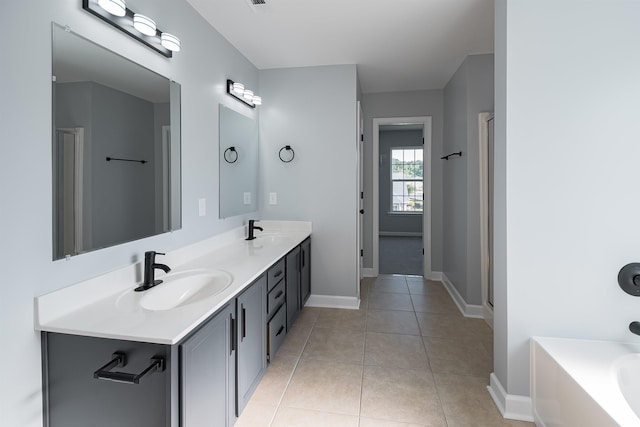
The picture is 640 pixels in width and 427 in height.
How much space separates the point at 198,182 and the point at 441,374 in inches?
84.1

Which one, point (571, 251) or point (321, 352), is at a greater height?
point (571, 251)

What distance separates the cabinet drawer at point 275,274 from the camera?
2.04 meters

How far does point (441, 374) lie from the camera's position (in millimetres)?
2150

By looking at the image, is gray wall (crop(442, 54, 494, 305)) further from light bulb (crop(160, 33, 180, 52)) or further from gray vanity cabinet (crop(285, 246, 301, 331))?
light bulb (crop(160, 33, 180, 52))

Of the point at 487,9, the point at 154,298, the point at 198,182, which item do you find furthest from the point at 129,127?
the point at 487,9

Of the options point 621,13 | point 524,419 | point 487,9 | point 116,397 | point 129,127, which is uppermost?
point 487,9

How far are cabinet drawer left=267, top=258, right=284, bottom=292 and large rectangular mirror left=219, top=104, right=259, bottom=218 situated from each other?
2.21 feet

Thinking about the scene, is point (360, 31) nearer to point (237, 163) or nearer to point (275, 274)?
point (237, 163)

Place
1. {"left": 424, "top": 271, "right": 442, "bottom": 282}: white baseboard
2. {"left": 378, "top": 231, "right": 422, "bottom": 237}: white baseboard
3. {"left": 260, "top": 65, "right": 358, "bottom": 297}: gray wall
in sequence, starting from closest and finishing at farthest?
{"left": 260, "top": 65, "right": 358, "bottom": 297}: gray wall
{"left": 424, "top": 271, "right": 442, "bottom": 282}: white baseboard
{"left": 378, "top": 231, "right": 422, "bottom": 237}: white baseboard

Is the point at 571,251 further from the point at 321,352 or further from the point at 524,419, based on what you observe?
the point at 321,352

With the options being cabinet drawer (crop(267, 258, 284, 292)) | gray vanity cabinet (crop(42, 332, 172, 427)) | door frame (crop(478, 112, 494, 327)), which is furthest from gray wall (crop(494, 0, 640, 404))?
gray vanity cabinet (crop(42, 332, 172, 427))

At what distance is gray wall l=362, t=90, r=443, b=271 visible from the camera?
417 centimetres

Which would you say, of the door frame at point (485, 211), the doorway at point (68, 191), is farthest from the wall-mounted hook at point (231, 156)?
the door frame at point (485, 211)

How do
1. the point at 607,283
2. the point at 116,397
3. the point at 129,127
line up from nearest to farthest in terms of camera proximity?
1. the point at 116,397
2. the point at 129,127
3. the point at 607,283
